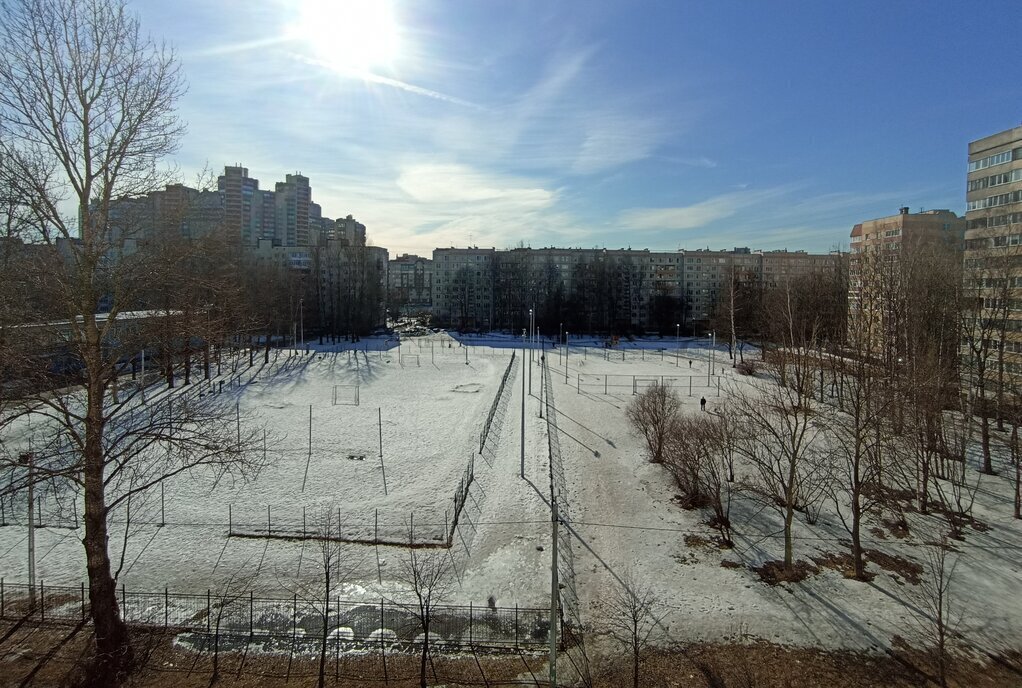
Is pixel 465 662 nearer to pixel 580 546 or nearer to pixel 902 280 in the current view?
pixel 580 546

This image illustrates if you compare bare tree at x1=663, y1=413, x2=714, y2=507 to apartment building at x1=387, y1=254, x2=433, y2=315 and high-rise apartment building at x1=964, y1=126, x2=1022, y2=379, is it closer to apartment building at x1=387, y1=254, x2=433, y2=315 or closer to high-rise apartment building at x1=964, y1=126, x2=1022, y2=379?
high-rise apartment building at x1=964, y1=126, x2=1022, y2=379

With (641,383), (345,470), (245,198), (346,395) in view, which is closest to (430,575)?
(345,470)

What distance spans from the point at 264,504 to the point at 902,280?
2729 cm

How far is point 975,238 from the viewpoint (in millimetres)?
→ 32406

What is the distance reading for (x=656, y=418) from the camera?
22.6m

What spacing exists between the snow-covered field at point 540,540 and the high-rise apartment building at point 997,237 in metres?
7.13

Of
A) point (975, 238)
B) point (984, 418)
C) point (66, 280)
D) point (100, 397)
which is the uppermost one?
point (975, 238)

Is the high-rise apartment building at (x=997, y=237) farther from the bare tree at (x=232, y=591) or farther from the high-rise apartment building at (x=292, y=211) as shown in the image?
the high-rise apartment building at (x=292, y=211)

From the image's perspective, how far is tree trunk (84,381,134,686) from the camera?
31.5ft

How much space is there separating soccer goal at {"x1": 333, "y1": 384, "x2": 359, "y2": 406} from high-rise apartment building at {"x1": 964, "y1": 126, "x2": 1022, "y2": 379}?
3118cm

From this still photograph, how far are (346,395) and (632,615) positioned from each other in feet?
91.8

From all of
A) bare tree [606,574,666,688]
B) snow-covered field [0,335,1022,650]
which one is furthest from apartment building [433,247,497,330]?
bare tree [606,574,666,688]

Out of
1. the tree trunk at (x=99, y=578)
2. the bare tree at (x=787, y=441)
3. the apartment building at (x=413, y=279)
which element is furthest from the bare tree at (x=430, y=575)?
the apartment building at (x=413, y=279)

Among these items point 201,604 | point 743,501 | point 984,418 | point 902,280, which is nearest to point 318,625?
point 201,604
